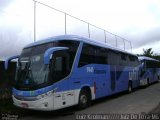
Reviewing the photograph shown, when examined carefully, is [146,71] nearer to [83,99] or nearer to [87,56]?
[87,56]

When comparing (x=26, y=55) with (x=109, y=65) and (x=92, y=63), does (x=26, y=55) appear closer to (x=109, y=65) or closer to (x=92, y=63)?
(x=92, y=63)

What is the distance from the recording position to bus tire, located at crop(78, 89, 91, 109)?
518 inches

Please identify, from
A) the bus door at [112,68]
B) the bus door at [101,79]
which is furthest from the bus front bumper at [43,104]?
the bus door at [112,68]

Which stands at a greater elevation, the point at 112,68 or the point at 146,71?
the point at 112,68

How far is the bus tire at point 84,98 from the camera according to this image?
43.2 ft

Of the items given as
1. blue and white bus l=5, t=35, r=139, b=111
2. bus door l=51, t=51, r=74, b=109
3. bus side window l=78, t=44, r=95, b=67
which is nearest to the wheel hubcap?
blue and white bus l=5, t=35, r=139, b=111

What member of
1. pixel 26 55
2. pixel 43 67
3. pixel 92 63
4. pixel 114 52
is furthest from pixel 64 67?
pixel 114 52

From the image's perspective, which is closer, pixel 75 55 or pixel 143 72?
pixel 75 55

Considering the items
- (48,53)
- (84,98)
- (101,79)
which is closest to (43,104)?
(48,53)

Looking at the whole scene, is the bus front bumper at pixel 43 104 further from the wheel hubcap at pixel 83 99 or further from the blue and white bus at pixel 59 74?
the wheel hubcap at pixel 83 99

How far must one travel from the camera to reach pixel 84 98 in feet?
44.4

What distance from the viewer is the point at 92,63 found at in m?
14.6

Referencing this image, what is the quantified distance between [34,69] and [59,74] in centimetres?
103

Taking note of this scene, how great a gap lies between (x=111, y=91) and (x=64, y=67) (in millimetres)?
6138
